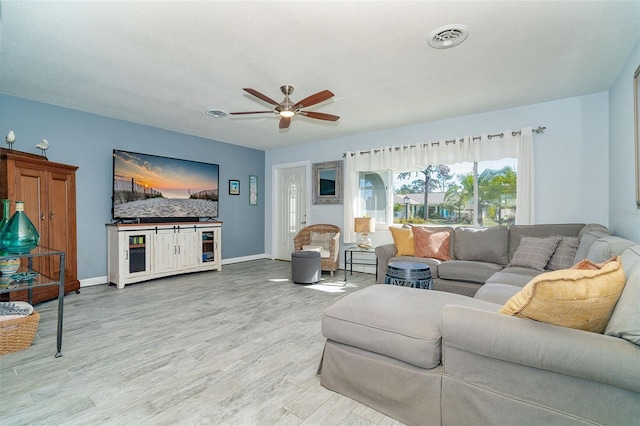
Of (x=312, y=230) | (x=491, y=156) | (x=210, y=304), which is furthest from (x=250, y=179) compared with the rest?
(x=491, y=156)

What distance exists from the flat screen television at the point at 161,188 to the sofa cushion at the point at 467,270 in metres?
4.19

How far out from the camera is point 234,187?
630 cm

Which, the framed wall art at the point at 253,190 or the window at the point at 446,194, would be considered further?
the framed wall art at the point at 253,190

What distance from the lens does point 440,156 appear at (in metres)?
4.52

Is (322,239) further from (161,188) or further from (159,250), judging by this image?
(161,188)

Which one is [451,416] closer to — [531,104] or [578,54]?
[578,54]

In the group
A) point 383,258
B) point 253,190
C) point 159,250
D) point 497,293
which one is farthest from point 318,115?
point 253,190

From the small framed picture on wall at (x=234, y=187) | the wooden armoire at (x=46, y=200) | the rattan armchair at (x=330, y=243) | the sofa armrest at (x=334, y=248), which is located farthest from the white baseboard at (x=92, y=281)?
the sofa armrest at (x=334, y=248)

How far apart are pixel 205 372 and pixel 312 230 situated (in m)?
3.87

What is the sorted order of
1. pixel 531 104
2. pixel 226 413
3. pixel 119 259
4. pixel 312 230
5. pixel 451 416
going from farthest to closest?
1. pixel 312 230
2. pixel 119 259
3. pixel 531 104
4. pixel 226 413
5. pixel 451 416

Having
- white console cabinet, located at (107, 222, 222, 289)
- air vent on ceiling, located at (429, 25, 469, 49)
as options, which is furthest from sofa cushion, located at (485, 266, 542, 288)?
white console cabinet, located at (107, 222, 222, 289)

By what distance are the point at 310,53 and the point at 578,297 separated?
2484 millimetres

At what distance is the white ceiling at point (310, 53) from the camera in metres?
2.08

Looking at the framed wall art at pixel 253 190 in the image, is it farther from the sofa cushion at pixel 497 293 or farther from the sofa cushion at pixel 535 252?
the sofa cushion at pixel 497 293
